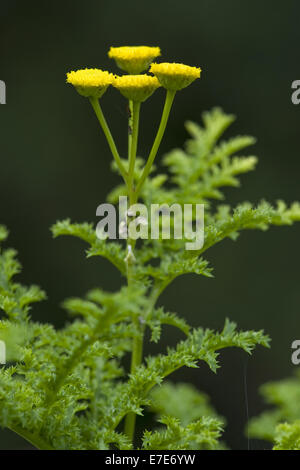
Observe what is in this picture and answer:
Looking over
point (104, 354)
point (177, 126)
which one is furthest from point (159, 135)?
point (177, 126)

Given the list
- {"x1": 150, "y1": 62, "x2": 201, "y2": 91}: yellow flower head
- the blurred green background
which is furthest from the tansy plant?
the blurred green background

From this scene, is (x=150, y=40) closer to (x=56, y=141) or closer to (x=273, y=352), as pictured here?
(x=56, y=141)

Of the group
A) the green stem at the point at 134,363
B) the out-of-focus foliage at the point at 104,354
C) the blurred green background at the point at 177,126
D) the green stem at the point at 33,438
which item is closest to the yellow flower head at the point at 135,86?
the out-of-focus foliage at the point at 104,354

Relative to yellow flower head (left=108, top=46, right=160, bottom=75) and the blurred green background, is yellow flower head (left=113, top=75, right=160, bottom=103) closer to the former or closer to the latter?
yellow flower head (left=108, top=46, right=160, bottom=75)

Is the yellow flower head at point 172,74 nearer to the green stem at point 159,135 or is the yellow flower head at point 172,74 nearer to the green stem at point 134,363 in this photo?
the green stem at point 159,135

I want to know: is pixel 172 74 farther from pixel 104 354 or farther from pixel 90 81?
pixel 104 354
